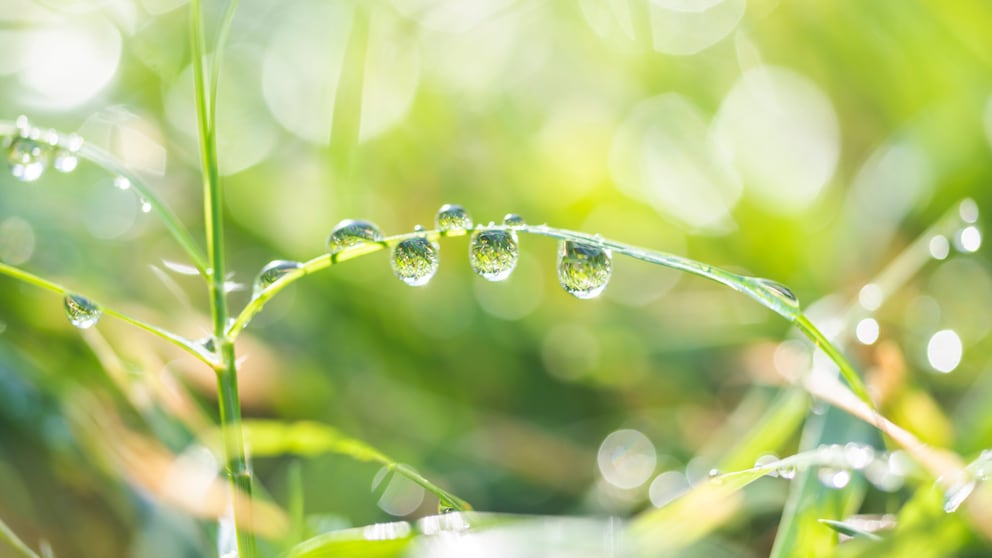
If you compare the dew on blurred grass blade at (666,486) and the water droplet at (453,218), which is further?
the dew on blurred grass blade at (666,486)

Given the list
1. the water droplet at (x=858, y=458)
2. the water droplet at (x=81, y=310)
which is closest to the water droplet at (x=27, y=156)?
the water droplet at (x=81, y=310)

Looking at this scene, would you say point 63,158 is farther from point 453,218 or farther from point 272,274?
point 453,218

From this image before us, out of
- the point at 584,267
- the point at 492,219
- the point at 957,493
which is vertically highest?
the point at 492,219

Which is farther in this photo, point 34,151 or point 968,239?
point 968,239

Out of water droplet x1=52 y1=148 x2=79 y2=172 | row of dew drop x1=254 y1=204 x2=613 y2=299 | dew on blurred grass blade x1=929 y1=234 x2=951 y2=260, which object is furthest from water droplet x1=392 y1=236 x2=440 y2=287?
dew on blurred grass blade x1=929 y1=234 x2=951 y2=260

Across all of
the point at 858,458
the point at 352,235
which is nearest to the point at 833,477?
the point at 858,458

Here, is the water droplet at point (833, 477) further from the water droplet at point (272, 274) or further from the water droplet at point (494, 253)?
the water droplet at point (272, 274)
